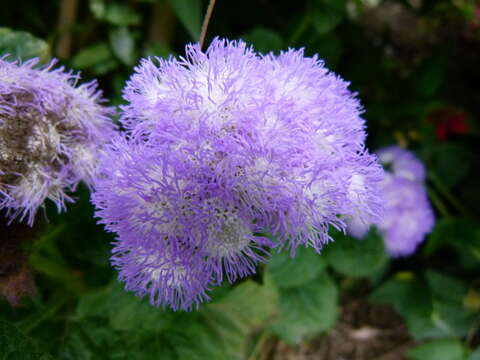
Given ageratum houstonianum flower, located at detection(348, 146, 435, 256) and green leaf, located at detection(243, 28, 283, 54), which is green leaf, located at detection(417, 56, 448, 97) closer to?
ageratum houstonianum flower, located at detection(348, 146, 435, 256)

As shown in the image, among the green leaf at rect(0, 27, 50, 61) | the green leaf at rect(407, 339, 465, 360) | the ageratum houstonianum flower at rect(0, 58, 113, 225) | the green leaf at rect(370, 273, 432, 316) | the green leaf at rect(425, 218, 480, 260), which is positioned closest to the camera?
the ageratum houstonianum flower at rect(0, 58, 113, 225)

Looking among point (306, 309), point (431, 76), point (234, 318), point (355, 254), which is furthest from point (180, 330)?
point (431, 76)

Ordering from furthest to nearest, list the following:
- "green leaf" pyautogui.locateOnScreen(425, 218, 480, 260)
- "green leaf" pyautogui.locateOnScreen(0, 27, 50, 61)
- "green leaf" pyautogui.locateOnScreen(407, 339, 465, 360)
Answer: "green leaf" pyautogui.locateOnScreen(407, 339, 465, 360)
"green leaf" pyautogui.locateOnScreen(425, 218, 480, 260)
"green leaf" pyautogui.locateOnScreen(0, 27, 50, 61)

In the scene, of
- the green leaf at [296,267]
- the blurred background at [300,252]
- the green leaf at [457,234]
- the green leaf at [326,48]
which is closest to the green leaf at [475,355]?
the blurred background at [300,252]

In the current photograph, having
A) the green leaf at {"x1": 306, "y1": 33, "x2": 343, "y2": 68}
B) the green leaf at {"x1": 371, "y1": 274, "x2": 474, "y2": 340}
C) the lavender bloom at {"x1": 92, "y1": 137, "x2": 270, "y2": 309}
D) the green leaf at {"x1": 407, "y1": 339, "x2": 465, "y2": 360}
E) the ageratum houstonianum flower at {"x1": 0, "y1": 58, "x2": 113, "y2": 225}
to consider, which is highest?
the green leaf at {"x1": 306, "y1": 33, "x2": 343, "y2": 68}

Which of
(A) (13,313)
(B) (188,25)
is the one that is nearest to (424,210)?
(B) (188,25)

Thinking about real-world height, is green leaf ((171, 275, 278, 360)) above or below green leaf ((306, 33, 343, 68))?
below

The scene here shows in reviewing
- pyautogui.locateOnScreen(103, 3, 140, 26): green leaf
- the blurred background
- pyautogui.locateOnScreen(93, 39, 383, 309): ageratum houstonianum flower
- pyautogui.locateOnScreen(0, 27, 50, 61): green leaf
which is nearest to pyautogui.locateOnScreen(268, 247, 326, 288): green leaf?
the blurred background

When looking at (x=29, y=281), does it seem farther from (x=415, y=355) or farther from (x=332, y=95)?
(x=415, y=355)
